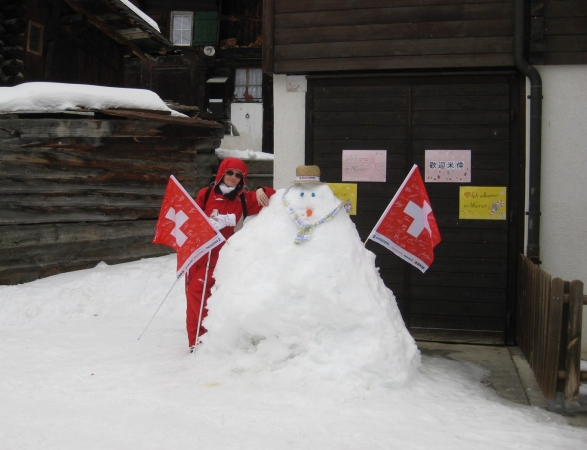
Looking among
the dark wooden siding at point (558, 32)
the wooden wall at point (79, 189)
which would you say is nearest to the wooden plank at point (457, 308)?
the dark wooden siding at point (558, 32)

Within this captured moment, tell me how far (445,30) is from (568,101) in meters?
1.46

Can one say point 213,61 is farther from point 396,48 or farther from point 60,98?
point 396,48

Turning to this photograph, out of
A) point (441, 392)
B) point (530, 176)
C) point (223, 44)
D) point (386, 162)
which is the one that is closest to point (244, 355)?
point (441, 392)

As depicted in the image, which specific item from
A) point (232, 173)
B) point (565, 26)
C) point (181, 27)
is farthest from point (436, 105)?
point (181, 27)

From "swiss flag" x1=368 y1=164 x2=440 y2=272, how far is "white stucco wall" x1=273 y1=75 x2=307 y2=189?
1.80 m

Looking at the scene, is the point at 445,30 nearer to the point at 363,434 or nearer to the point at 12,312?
the point at 363,434

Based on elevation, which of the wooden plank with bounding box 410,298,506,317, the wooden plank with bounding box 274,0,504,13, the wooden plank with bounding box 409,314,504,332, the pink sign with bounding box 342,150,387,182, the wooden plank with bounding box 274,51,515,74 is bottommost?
the wooden plank with bounding box 409,314,504,332

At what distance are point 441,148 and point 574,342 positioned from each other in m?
2.91

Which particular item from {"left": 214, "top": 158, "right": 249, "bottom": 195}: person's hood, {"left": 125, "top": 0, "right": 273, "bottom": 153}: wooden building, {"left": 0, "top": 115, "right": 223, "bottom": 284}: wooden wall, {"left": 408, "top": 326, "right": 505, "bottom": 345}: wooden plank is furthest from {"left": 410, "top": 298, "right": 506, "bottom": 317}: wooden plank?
{"left": 125, "top": 0, "right": 273, "bottom": 153}: wooden building

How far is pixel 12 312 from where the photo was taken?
7578 millimetres

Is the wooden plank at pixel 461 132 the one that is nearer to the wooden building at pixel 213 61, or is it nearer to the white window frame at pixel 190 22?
the wooden building at pixel 213 61

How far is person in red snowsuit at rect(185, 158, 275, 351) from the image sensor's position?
19.9 feet

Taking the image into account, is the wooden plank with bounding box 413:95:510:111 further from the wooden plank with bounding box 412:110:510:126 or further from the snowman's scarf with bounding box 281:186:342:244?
the snowman's scarf with bounding box 281:186:342:244

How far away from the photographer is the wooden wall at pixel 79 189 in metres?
8.62
